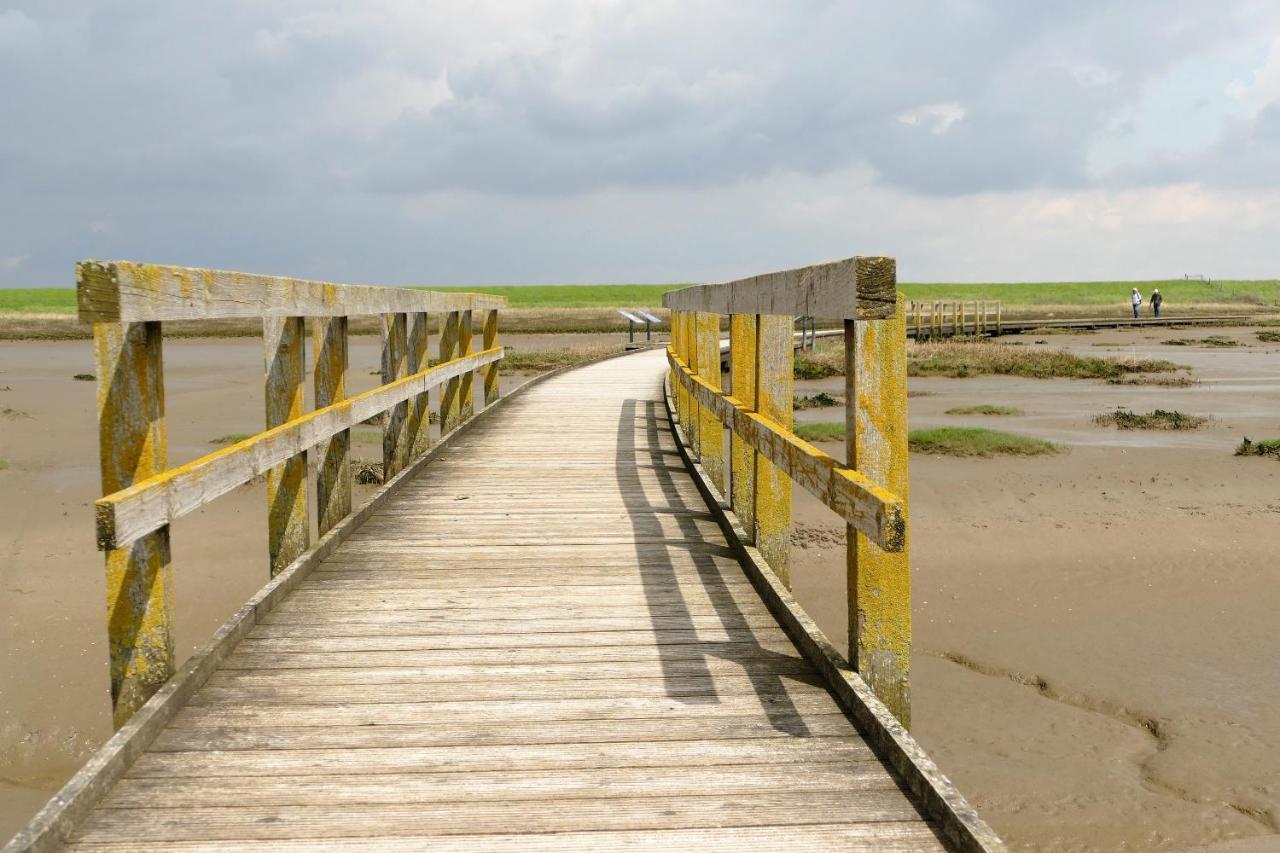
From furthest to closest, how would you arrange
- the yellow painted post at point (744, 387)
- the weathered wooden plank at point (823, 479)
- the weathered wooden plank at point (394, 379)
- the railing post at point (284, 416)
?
the weathered wooden plank at point (394, 379), the yellow painted post at point (744, 387), the railing post at point (284, 416), the weathered wooden plank at point (823, 479)

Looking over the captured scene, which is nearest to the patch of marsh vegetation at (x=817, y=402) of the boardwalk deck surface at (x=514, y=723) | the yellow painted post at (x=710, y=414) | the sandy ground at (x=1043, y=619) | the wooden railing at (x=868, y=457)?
the sandy ground at (x=1043, y=619)

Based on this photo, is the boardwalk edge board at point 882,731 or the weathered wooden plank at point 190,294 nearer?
the boardwalk edge board at point 882,731

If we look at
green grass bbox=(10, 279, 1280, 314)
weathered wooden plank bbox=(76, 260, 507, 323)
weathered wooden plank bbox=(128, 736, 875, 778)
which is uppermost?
green grass bbox=(10, 279, 1280, 314)

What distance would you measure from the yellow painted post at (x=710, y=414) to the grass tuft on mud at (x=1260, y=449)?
8.17m

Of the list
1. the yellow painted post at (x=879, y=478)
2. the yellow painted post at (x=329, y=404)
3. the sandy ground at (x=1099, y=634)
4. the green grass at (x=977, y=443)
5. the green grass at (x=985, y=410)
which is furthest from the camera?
the green grass at (x=985, y=410)

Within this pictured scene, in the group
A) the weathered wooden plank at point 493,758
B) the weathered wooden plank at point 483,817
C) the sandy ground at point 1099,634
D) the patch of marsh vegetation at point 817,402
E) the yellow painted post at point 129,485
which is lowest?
the sandy ground at point 1099,634

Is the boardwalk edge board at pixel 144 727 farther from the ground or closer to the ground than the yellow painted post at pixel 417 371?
closer to the ground

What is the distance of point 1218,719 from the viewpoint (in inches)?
248

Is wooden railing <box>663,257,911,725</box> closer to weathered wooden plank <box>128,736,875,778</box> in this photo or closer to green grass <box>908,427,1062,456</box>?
weathered wooden plank <box>128,736,875,778</box>

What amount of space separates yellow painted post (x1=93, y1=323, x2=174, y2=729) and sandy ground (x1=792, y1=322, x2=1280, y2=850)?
387 centimetres

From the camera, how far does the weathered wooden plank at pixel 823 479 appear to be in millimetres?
3238

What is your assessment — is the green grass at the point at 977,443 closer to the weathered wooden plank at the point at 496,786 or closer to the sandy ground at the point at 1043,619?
the sandy ground at the point at 1043,619

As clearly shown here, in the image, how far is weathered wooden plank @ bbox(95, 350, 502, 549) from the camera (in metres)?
3.17

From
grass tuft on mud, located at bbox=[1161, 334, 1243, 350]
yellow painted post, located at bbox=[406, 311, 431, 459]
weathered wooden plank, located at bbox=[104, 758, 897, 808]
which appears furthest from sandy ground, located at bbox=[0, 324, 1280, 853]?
grass tuft on mud, located at bbox=[1161, 334, 1243, 350]
